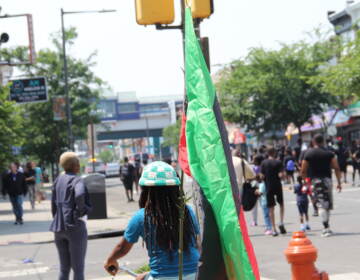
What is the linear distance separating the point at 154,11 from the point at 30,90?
28.0 m

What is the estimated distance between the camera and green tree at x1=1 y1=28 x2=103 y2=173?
53750 millimetres

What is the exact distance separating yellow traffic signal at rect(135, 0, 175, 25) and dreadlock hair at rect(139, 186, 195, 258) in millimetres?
3657

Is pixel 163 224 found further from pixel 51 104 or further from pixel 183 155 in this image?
pixel 51 104

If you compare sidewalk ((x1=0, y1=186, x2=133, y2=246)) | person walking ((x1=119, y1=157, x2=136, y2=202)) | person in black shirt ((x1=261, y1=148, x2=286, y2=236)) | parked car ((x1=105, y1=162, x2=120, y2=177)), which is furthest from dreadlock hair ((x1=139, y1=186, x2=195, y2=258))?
parked car ((x1=105, y1=162, x2=120, y2=177))

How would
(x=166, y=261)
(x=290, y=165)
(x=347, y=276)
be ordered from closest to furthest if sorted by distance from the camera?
1. (x=166, y=261)
2. (x=347, y=276)
3. (x=290, y=165)

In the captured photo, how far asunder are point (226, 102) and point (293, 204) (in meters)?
26.0

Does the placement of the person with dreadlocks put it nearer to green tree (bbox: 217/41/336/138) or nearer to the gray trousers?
the gray trousers

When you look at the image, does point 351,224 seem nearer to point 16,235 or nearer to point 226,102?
point 16,235

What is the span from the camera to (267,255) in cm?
1195

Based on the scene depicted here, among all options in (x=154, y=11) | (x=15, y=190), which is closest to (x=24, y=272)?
(x=154, y=11)

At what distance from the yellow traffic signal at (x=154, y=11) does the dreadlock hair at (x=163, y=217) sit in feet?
12.0

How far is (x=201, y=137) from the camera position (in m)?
4.75

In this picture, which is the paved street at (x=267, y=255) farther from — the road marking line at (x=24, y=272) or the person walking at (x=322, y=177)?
the person walking at (x=322, y=177)

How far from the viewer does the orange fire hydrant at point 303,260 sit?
5992mm
